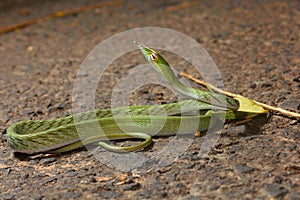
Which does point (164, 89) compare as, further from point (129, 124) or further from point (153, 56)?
point (153, 56)

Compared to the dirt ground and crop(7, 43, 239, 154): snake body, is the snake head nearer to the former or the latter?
crop(7, 43, 239, 154): snake body

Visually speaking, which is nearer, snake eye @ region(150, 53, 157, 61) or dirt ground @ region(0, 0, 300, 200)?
dirt ground @ region(0, 0, 300, 200)

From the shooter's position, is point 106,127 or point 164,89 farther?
point 164,89

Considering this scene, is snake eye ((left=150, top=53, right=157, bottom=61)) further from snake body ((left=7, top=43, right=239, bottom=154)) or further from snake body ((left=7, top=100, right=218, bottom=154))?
snake body ((left=7, top=100, right=218, bottom=154))

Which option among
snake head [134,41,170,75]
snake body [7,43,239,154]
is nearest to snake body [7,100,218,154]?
snake body [7,43,239,154]

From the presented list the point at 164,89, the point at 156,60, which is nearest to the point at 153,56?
the point at 156,60

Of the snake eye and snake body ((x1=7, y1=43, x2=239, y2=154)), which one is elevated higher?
the snake eye

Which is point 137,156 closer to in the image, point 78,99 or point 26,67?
point 78,99
